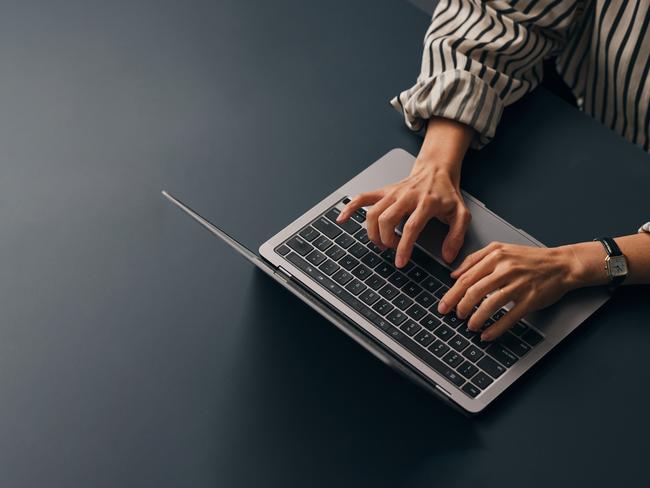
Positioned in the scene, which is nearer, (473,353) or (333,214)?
(473,353)

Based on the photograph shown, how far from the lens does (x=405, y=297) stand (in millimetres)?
980

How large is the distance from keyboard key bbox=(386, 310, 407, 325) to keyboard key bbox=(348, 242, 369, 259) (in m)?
0.09

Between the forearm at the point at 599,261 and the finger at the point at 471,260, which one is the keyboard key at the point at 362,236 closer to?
the finger at the point at 471,260

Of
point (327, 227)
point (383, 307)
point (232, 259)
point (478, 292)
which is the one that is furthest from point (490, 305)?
point (232, 259)

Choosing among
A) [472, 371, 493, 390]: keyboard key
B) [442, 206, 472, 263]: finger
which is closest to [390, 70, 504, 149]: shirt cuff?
[442, 206, 472, 263]: finger

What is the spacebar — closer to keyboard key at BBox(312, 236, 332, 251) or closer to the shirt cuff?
keyboard key at BBox(312, 236, 332, 251)

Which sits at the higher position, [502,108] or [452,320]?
[502,108]

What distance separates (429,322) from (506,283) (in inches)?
4.0

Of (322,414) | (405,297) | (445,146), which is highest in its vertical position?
(445,146)

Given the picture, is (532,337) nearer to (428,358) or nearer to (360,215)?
(428,358)

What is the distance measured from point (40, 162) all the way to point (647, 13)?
0.86m

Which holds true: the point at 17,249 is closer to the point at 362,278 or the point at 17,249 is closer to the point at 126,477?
the point at 126,477

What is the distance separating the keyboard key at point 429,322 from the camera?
96 centimetres

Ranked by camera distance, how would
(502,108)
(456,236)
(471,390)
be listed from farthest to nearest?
(502,108)
(456,236)
(471,390)
